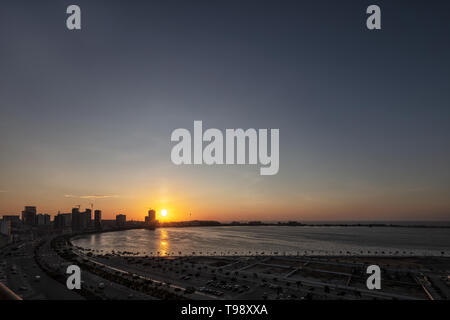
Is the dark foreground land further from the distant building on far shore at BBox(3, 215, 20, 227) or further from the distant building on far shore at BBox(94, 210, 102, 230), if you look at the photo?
the distant building on far shore at BBox(94, 210, 102, 230)

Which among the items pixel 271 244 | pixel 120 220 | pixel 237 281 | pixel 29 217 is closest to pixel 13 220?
pixel 29 217

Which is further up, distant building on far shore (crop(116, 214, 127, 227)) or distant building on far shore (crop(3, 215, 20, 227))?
distant building on far shore (crop(3, 215, 20, 227))

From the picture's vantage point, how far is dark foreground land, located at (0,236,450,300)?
19.6m

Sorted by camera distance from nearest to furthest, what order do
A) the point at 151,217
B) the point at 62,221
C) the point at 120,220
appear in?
the point at 62,221
the point at 120,220
the point at 151,217

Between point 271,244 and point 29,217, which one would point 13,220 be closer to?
point 29,217

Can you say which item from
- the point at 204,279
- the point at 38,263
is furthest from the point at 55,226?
the point at 204,279

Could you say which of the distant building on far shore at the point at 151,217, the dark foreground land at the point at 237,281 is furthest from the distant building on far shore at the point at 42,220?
the dark foreground land at the point at 237,281

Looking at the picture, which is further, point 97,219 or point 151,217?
point 151,217

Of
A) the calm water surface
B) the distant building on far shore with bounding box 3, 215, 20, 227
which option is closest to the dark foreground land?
the calm water surface

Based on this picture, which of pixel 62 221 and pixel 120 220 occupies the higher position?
pixel 62 221

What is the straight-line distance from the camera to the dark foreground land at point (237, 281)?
19578mm

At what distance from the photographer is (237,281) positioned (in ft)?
78.7

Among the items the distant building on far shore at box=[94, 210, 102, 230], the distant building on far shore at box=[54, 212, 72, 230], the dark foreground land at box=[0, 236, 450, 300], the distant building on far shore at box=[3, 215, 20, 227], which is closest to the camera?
the dark foreground land at box=[0, 236, 450, 300]
